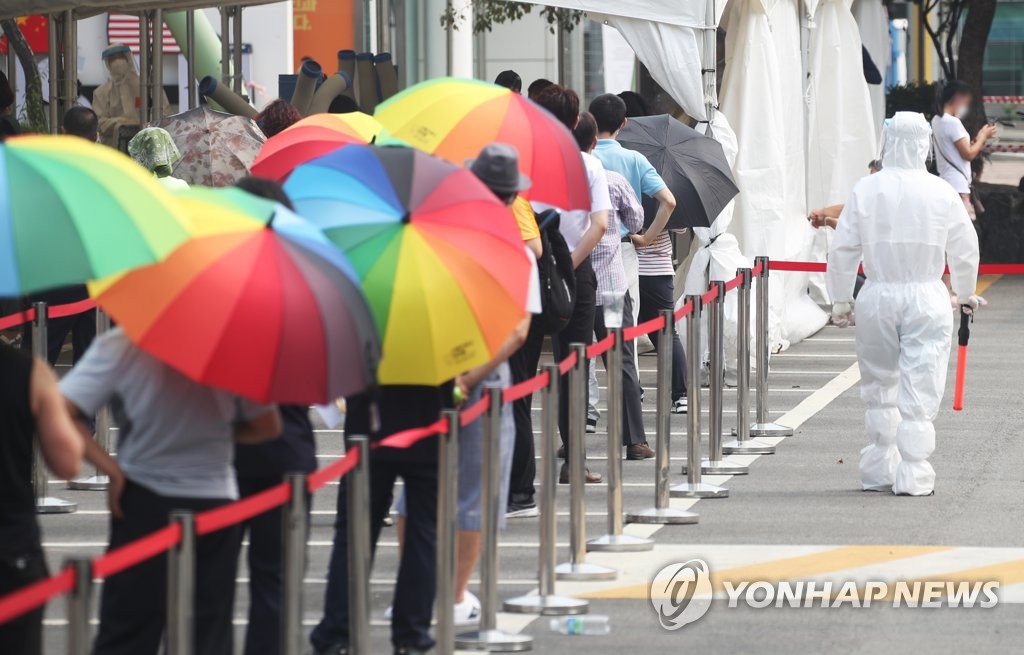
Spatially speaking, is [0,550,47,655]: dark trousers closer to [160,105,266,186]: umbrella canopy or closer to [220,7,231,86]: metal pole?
[160,105,266,186]: umbrella canopy

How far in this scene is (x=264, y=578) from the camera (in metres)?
6.15

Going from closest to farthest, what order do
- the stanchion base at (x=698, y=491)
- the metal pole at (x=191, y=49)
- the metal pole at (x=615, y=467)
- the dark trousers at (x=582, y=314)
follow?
the metal pole at (x=615, y=467) → the dark trousers at (x=582, y=314) → the stanchion base at (x=698, y=491) → the metal pole at (x=191, y=49)

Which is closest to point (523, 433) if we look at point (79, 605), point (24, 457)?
point (24, 457)

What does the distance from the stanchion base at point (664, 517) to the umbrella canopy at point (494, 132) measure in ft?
6.37

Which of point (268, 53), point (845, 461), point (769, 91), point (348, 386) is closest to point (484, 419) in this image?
point (348, 386)

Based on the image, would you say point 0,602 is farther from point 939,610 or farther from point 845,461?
point 845,461

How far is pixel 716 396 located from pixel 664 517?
57.8 inches

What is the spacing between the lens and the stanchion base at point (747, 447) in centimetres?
1169

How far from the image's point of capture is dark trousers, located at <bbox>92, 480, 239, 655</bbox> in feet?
17.3

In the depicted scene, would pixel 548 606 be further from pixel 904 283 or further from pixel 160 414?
pixel 904 283

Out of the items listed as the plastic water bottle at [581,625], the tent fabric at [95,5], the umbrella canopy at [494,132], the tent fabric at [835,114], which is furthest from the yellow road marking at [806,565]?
the tent fabric at [835,114]

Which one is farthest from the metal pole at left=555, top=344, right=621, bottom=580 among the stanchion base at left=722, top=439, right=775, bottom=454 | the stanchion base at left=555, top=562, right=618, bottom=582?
the stanchion base at left=722, top=439, right=775, bottom=454

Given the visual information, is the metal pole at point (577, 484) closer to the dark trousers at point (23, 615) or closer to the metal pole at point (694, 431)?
the metal pole at point (694, 431)

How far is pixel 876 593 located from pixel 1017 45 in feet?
187
